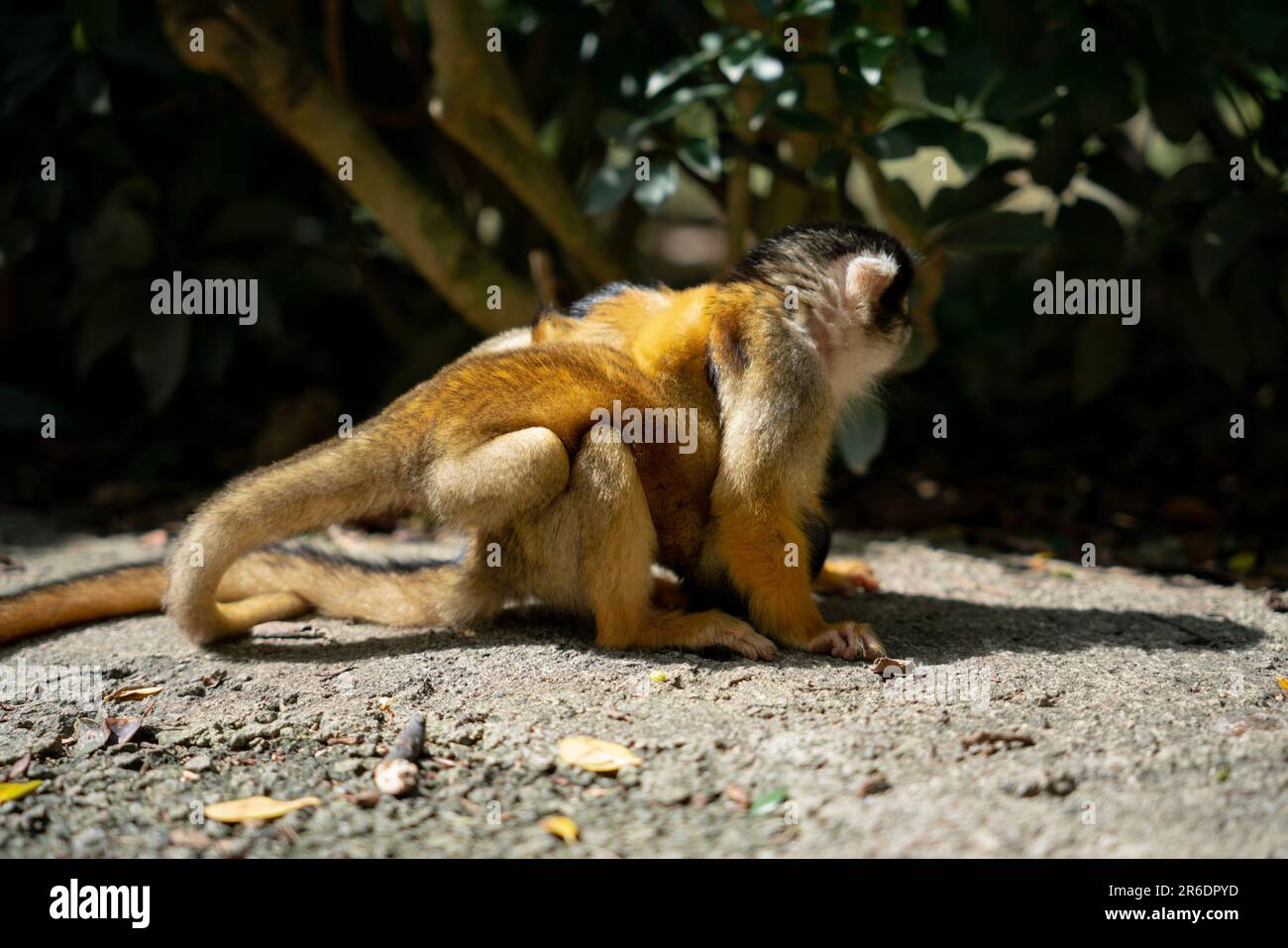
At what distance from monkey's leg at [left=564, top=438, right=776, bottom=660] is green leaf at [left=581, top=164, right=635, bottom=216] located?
1.78 metres

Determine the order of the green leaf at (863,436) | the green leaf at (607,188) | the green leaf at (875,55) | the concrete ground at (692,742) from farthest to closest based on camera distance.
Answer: the green leaf at (863,436), the green leaf at (607,188), the green leaf at (875,55), the concrete ground at (692,742)

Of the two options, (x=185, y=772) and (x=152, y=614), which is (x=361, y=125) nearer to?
(x=152, y=614)

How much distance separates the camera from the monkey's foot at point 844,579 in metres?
5.23

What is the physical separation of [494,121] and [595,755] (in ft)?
13.0

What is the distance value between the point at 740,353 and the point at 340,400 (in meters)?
4.60

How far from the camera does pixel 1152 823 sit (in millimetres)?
2930

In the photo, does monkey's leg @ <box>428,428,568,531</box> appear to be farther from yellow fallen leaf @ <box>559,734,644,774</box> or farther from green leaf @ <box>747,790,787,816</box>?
green leaf @ <box>747,790,787,816</box>

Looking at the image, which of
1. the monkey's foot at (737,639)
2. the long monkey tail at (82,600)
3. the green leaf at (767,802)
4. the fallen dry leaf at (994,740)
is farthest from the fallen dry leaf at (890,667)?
the long monkey tail at (82,600)

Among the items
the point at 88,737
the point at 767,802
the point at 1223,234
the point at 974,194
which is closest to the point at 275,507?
the point at 88,737

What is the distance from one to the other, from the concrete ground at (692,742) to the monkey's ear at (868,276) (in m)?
1.32

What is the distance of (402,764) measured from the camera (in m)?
3.38

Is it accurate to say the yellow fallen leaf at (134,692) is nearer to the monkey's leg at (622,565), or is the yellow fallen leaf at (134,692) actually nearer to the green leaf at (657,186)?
the monkey's leg at (622,565)

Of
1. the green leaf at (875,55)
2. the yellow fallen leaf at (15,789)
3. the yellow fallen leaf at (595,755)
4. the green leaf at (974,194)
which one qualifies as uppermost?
the green leaf at (875,55)

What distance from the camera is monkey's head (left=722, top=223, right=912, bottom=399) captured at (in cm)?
442
